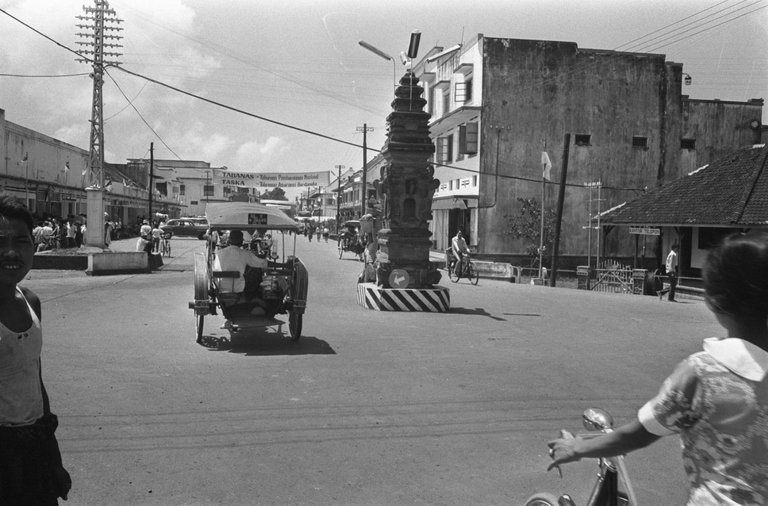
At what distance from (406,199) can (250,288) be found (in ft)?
23.0

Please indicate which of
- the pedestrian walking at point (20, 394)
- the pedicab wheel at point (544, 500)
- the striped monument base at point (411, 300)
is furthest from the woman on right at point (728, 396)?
the striped monument base at point (411, 300)

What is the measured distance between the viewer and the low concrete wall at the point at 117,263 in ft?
70.7

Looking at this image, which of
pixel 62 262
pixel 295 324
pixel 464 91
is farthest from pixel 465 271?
pixel 464 91

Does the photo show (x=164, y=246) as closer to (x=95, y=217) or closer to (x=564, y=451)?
(x=95, y=217)

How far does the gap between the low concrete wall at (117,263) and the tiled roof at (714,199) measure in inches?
731

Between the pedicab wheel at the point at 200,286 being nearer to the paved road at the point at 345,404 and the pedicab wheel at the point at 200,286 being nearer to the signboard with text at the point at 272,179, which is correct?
the paved road at the point at 345,404

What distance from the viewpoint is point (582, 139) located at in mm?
36312

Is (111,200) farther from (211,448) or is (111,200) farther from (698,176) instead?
(211,448)

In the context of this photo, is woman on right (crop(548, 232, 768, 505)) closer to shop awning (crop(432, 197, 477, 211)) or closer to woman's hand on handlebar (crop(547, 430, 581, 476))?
woman's hand on handlebar (crop(547, 430, 581, 476))

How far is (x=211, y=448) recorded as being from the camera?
18.1 ft

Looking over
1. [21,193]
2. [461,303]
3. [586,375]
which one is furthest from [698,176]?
[21,193]

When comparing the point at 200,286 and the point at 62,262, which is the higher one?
the point at 200,286

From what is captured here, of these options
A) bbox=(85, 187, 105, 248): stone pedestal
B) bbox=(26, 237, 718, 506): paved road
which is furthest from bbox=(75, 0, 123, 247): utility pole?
bbox=(26, 237, 718, 506): paved road

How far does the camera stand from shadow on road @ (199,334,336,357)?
9633 millimetres
